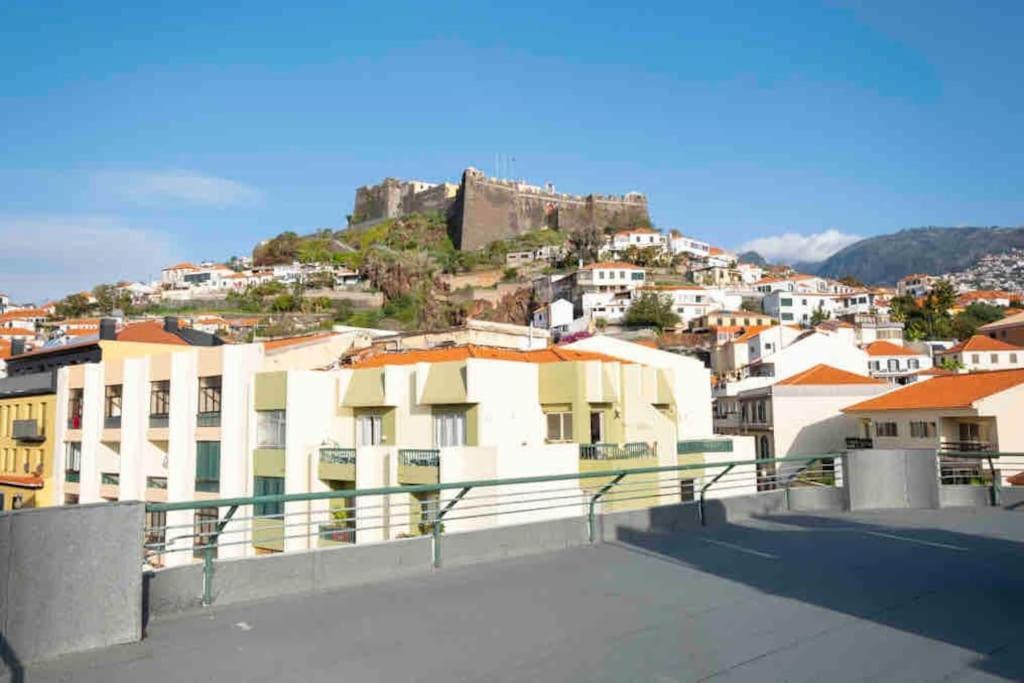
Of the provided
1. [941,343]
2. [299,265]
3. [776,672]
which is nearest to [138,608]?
[776,672]

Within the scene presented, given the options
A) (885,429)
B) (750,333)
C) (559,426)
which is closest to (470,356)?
(559,426)

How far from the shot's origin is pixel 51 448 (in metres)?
36.7

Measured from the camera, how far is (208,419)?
3056cm

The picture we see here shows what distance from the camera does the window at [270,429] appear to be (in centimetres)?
2869

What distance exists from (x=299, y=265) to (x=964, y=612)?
119m

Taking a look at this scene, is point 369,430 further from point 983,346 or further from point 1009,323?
point 1009,323

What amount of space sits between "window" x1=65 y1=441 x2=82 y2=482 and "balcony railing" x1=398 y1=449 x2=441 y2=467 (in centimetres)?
1851

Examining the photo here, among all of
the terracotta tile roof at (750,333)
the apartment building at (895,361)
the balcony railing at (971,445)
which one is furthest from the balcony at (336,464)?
the apartment building at (895,361)

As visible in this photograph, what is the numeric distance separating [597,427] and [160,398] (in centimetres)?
1768

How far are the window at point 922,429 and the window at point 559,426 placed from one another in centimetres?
1806

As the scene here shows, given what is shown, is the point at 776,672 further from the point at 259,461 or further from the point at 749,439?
the point at 749,439

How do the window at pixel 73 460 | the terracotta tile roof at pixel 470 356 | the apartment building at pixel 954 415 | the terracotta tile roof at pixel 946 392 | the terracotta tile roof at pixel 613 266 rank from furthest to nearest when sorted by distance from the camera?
the terracotta tile roof at pixel 613 266
the window at pixel 73 460
the terracotta tile roof at pixel 946 392
the apartment building at pixel 954 415
the terracotta tile roof at pixel 470 356

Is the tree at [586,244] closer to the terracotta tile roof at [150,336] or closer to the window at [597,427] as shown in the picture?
the terracotta tile roof at [150,336]

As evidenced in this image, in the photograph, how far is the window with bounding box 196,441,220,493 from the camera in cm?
2992
